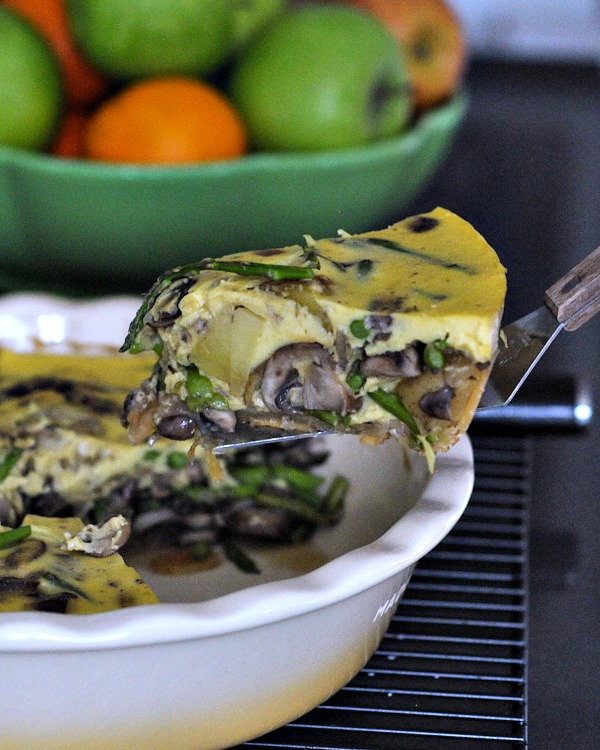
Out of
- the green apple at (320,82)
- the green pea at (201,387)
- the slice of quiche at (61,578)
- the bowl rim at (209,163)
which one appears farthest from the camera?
the green apple at (320,82)

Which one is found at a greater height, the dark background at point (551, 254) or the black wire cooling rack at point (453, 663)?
the black wire cooling rack at point (453, 663)

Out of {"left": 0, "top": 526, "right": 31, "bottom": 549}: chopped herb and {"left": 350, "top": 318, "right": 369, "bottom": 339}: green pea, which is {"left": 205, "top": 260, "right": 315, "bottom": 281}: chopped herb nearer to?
{"left": 350, "top": 318, "right": 369, "bottom": 339}: green pea

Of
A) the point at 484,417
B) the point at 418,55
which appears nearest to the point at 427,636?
the point at 484,417

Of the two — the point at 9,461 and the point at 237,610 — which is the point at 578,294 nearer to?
the point at 237,610

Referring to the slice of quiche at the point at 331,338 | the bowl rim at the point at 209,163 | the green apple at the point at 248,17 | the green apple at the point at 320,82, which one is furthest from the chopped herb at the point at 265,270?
the green apple at the point at 248,17

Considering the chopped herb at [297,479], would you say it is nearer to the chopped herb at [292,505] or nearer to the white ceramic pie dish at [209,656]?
the chopped herb at [292,505]

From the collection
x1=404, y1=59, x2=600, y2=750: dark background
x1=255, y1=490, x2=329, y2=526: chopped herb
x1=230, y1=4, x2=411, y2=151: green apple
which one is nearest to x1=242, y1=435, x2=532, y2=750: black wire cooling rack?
x1=404, y1=59, x2=600, y2=750: dark background

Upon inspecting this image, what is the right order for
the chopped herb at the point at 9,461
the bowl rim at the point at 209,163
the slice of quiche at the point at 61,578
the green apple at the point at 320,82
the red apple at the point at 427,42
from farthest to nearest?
the red apple at the point at 427,42, the green apple at the point at 320,82, the bowl rim at the point at 209,163, the chopped herb at the point at 9,461, the slice of quiche at the point at 61,578
